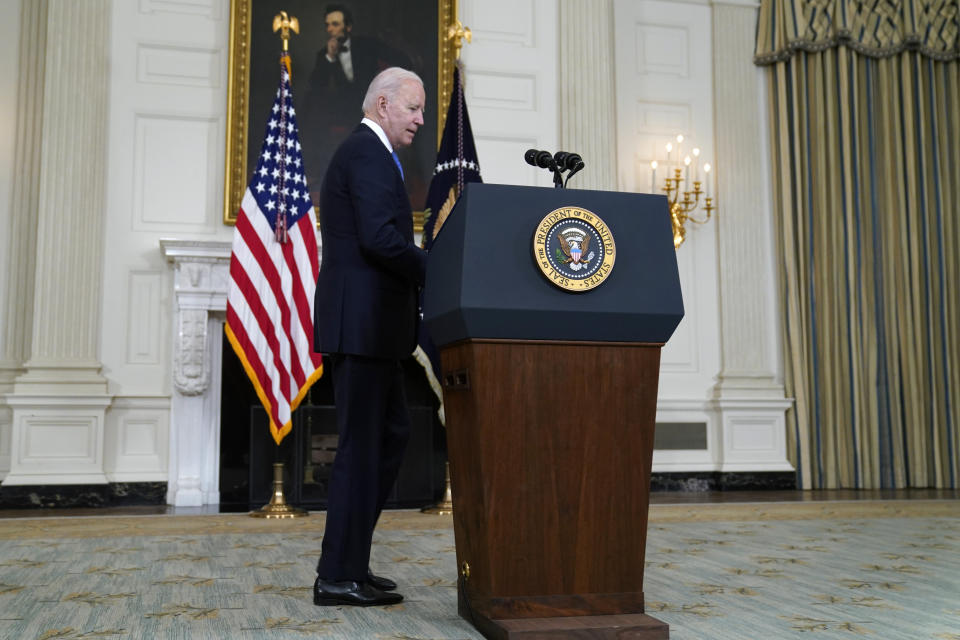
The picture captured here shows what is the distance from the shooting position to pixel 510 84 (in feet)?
23.1

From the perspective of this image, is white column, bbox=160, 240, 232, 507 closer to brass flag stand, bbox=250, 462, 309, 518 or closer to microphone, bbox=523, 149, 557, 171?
brass flag stand, bbox=250, 462, 309, 518

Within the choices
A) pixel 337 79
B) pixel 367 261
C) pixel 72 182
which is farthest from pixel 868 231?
pixel 72 182

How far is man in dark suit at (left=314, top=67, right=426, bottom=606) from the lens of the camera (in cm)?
251

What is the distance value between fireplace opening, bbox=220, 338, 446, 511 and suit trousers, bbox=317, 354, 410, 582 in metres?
3.71

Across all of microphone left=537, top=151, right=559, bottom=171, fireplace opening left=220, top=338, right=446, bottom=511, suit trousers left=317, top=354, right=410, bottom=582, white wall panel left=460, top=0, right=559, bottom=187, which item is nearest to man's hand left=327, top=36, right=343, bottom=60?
white wall panel left=460, top=0, right=559, bottom=187

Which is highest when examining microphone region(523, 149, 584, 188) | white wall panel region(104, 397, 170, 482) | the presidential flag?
the presidential flag

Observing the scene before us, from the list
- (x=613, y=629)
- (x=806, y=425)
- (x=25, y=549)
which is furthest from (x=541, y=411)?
(x=806, y=425)

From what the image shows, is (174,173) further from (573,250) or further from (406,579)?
(573,250)

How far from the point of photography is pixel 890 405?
749 centimetres

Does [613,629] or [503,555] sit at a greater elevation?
[503,555]

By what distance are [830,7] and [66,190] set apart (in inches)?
249

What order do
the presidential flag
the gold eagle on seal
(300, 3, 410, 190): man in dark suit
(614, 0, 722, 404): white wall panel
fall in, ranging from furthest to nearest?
(614, 0, 722, 404): white wall panel → (300, 3, 410, 190): man in dark suit → the presidential flag → the gold eagle on seal

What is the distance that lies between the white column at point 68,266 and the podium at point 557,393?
4578 millimetres

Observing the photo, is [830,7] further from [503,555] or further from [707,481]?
[503,555]
